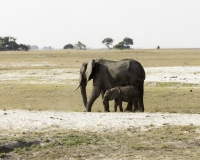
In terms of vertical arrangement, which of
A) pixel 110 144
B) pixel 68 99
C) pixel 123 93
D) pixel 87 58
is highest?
pixel 123 93

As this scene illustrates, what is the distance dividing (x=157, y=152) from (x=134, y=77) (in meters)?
6.84

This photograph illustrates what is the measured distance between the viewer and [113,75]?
58.2ft

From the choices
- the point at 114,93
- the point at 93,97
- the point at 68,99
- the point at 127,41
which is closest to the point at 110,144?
the point at 114,93

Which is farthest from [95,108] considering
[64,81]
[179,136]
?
[64,81]

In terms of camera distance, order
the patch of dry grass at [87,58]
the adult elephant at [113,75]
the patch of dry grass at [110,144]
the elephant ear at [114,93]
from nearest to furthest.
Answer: the patch of dry grass at [110,144]
the elephant ear at [114,93]
the adult elephant at [113,75]
the patch of dry grass at [87,58]

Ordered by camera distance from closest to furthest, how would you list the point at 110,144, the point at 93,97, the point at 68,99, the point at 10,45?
1. the point at 110,144
2. the point at 93,97
3. the point at 68,99
4. the point at 10,45

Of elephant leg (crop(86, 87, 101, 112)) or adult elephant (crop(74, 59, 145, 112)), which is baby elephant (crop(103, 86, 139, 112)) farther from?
elephant leg (crop(86, 87, 101, 112))

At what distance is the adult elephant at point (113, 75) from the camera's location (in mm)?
17359

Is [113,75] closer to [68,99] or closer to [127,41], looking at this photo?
[68,99]

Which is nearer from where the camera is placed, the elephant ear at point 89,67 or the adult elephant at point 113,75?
the adult elephant at point 113,75

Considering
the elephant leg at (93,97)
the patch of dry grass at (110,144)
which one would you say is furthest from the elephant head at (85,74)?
the patch of dry grass at (110,144)

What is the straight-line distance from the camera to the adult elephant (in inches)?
683

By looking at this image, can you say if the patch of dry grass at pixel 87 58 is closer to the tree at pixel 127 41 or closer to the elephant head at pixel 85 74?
the elephant head at pixel 85 74

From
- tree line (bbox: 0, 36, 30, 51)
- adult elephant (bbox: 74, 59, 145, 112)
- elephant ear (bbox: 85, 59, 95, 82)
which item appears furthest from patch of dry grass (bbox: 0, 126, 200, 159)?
tree line (bbox: 0, 36, 30, 51)
